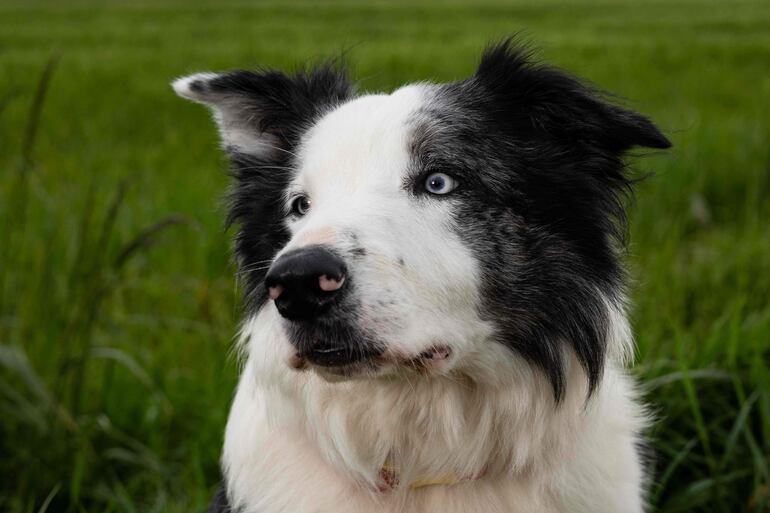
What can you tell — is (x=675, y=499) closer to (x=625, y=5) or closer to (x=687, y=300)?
(x=687, y=300)

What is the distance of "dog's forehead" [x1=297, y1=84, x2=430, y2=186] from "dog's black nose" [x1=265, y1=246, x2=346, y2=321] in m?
0.41

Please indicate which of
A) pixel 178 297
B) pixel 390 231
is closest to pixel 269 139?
pixel 390 231

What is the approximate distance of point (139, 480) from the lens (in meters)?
3.37

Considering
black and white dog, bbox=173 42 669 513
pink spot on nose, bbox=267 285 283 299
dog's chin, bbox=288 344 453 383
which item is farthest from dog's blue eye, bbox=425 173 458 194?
pink spot on nose, bbox=267 285 283 299

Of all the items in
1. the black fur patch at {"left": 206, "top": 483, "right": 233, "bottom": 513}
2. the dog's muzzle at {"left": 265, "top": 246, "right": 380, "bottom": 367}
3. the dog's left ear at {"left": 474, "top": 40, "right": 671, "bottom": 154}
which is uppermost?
the dog's left ear at {"left": 474, "top": 40, "right": 671, "bottom": 154}

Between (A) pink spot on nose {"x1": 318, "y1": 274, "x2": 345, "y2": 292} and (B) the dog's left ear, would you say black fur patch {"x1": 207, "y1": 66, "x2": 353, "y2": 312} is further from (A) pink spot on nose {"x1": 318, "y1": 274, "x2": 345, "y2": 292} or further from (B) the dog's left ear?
(A) pink spot on nose {"x1": 318, "y1": 274, "x2": 345, "y2": 292}

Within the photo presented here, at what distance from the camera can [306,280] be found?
1.89m

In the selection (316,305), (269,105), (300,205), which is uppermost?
(269,105)

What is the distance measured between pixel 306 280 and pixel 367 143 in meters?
0.54

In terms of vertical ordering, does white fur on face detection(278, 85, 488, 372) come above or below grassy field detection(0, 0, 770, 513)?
above

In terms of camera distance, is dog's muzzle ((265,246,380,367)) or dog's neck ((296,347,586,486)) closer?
dog's muzzle ((265,246,380,367))

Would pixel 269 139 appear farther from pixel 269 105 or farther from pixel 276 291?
pixel 276 291

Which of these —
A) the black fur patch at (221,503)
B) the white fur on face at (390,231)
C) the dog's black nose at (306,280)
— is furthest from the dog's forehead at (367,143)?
the black fur patch at (221,503)

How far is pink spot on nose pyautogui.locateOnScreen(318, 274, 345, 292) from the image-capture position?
1888mm
